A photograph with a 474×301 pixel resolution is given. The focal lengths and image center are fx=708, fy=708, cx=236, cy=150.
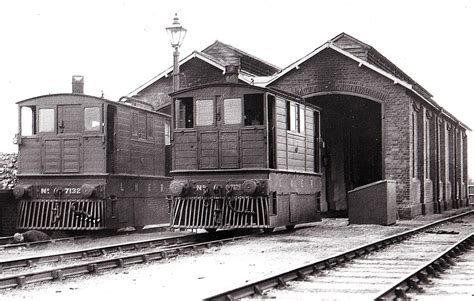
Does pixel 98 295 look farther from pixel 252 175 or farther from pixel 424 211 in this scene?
pixel 424 211

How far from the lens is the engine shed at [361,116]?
22.0 m

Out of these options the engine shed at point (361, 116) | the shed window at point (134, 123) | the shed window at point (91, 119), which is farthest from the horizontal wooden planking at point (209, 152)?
the engine shed at point (361, 116)

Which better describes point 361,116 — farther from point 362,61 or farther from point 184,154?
point 184,154

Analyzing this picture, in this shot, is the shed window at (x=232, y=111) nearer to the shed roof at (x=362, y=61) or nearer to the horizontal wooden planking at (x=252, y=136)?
the horizontal wooden planking at (x=252, y=136)

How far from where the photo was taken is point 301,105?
16.3 m

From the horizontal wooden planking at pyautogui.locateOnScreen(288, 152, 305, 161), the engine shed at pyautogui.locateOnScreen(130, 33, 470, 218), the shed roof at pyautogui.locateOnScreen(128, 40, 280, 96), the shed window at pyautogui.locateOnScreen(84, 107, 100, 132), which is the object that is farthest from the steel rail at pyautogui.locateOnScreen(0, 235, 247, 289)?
the shed roof at pyautogui.locateOnScreen(128, 40, 280, 96)

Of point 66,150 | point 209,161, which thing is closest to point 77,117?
point 66,150

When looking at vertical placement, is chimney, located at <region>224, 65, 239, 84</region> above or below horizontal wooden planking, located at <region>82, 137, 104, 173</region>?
above

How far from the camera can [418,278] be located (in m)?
7.94

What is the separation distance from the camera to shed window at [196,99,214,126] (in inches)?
572

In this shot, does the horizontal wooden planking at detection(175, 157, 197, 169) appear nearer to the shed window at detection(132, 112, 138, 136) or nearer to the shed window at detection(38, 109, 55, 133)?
the shed window at detection(132, 112, 138, 136)

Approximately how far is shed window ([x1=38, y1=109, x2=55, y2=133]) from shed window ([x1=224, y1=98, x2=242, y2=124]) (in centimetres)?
382

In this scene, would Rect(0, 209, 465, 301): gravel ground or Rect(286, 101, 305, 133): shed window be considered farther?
Rect(286, 101, 305, 133): shed window

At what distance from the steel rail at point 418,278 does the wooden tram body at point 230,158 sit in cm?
420
